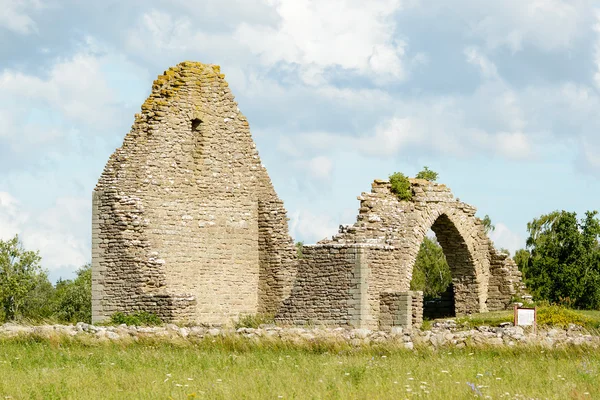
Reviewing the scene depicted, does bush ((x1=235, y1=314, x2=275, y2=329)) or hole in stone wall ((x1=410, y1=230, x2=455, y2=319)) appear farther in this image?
hole in stone wall ((x1=410, y1=230, x2=455, y2=319))

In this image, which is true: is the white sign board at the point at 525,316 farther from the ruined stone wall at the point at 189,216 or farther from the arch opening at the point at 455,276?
the ruined stone wall at the point at 189,216

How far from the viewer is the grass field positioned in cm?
1377

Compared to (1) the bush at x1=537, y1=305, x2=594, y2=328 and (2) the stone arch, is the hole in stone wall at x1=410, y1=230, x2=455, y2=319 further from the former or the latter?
(1) the bush at x1=537, y1=305, x2=594, y2=328

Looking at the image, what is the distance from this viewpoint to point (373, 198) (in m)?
27.8

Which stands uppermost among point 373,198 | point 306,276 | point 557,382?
point 373,198

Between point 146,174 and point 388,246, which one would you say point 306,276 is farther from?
point 146,174

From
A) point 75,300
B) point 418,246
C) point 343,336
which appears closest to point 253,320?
point 418,246

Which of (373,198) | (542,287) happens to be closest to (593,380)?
(373,198)

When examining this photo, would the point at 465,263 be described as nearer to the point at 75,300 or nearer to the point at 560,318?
the point at 560,318

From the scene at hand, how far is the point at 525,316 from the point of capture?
25.2 meters

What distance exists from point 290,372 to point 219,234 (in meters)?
13.0

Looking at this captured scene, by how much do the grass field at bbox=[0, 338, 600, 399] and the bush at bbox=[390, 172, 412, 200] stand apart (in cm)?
935

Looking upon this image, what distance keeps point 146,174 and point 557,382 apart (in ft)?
48.8

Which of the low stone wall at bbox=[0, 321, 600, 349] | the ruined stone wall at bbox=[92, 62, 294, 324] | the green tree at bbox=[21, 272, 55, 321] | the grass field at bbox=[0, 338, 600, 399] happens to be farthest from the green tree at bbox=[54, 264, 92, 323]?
the grass field at bbox=[0, 338, 600, 399]
